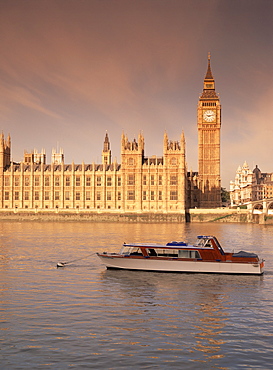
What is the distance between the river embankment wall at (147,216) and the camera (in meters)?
134

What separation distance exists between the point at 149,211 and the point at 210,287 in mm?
107042

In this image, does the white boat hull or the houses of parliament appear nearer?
the white boat hull

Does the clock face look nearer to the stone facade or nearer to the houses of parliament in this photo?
the houses of parliament

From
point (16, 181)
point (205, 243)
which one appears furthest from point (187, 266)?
point (16, 181)

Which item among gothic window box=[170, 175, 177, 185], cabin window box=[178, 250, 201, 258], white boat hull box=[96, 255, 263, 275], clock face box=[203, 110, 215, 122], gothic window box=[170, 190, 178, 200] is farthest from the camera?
clock face box=[203, 110, 215, 122]

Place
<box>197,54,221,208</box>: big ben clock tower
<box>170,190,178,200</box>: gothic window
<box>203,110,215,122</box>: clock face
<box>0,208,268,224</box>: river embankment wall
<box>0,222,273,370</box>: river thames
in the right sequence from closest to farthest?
<box>0,222,273,370</box>: river thames → <box>0,208,268,224</box>: river embankment wall → <box>170,190,178,200</box>: gothic window → <box>197,54,221,208</box>: big ben clock tower → <box>203,110,215,122</box>: clock face

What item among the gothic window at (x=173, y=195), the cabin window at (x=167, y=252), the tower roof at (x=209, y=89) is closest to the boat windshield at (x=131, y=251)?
the cabin window at (x=167, y=252)

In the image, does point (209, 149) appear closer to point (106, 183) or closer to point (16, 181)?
point (106, 183)

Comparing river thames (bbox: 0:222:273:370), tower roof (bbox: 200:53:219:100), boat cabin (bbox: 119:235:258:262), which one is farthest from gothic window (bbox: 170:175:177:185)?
river thames (bbox: 0:222:273:370)

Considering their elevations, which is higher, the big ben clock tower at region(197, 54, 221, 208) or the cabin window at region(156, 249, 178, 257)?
the big ben clock tower at region(197, 54, 221, 208)

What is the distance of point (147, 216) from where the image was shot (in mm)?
136250

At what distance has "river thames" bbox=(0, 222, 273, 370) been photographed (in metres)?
17.4

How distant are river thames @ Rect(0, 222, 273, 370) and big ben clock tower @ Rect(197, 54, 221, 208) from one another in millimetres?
127257

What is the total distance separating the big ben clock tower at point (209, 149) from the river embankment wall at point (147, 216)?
24020 mm
